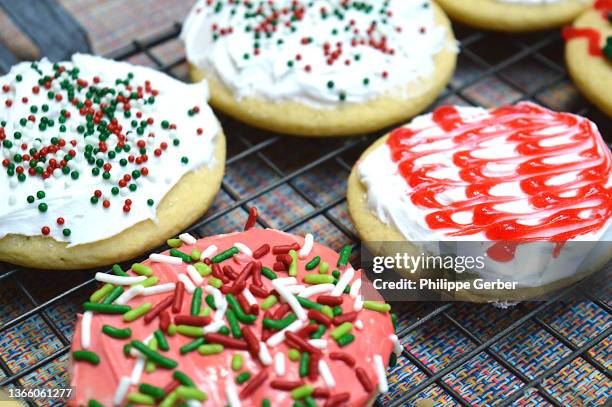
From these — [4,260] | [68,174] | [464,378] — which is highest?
[68,174]

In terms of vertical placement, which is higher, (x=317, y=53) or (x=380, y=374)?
(x=317, y=53)

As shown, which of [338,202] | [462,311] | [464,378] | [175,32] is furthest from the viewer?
[175,32]

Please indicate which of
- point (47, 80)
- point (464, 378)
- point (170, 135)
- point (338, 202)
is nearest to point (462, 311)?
point (464, 378)

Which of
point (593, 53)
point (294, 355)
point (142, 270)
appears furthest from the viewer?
point (593, 53)

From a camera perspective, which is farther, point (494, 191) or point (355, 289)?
point (494, 191)

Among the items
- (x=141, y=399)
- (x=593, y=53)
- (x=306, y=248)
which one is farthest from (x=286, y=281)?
(x=593, y=53)

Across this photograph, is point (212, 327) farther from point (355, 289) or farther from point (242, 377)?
point (355, 289)

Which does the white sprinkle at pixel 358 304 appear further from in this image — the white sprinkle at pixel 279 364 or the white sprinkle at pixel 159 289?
the white sprinkle at pixel 159 289

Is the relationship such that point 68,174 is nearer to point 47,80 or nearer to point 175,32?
point 47,80
